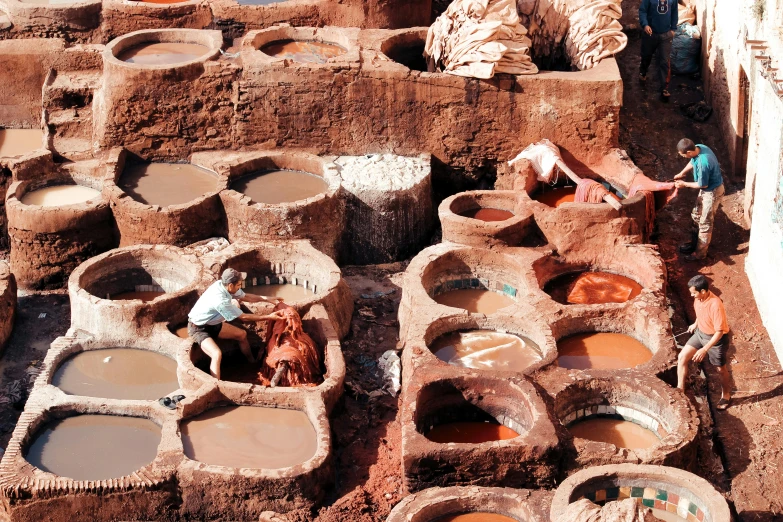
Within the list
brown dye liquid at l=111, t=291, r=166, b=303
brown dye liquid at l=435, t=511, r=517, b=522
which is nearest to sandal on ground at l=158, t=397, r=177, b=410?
brown dye liquid at l=111, t=291, r=166, b=303

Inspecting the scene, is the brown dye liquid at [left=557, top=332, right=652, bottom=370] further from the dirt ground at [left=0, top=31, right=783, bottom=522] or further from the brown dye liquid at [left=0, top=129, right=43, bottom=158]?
the brown dye liquid at [left=0, top=129, right=43, bottom=158]

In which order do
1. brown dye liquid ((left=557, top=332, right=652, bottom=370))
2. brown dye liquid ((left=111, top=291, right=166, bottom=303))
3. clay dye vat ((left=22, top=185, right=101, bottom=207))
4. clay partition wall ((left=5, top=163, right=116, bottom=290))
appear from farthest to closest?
clay dye vat ((left=22, top=185, right=101, bottom=207)), clay partition wall ((left=5, top=163, right=116, bottom=290)), brown dye liquid ((left=111, top=291, right=166, bottom=303)), brown dye liquid ((left=557, top=332, right=652, bottom=370))

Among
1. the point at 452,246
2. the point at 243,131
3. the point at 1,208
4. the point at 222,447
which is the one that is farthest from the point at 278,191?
the point at 222,447

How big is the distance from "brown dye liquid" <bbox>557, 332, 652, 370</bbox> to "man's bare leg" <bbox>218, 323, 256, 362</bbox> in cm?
324

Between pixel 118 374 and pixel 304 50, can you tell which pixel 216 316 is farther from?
pixel 304 50

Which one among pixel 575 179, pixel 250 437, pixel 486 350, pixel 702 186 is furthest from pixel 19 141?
pixel 702 186

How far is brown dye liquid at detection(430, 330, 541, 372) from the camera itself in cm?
1268

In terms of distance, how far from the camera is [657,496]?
10.4m

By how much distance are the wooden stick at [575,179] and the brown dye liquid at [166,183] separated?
431cm

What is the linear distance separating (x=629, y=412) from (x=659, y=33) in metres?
7.71

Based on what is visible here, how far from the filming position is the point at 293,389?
1213 centimetres

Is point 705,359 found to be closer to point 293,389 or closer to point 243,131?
point 293,389

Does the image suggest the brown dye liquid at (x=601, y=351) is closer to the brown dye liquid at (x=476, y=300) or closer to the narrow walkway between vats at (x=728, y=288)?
the narrow walkway between vats at (x=728, y=288)

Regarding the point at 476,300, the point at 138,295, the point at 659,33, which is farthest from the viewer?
the point at 659,33
